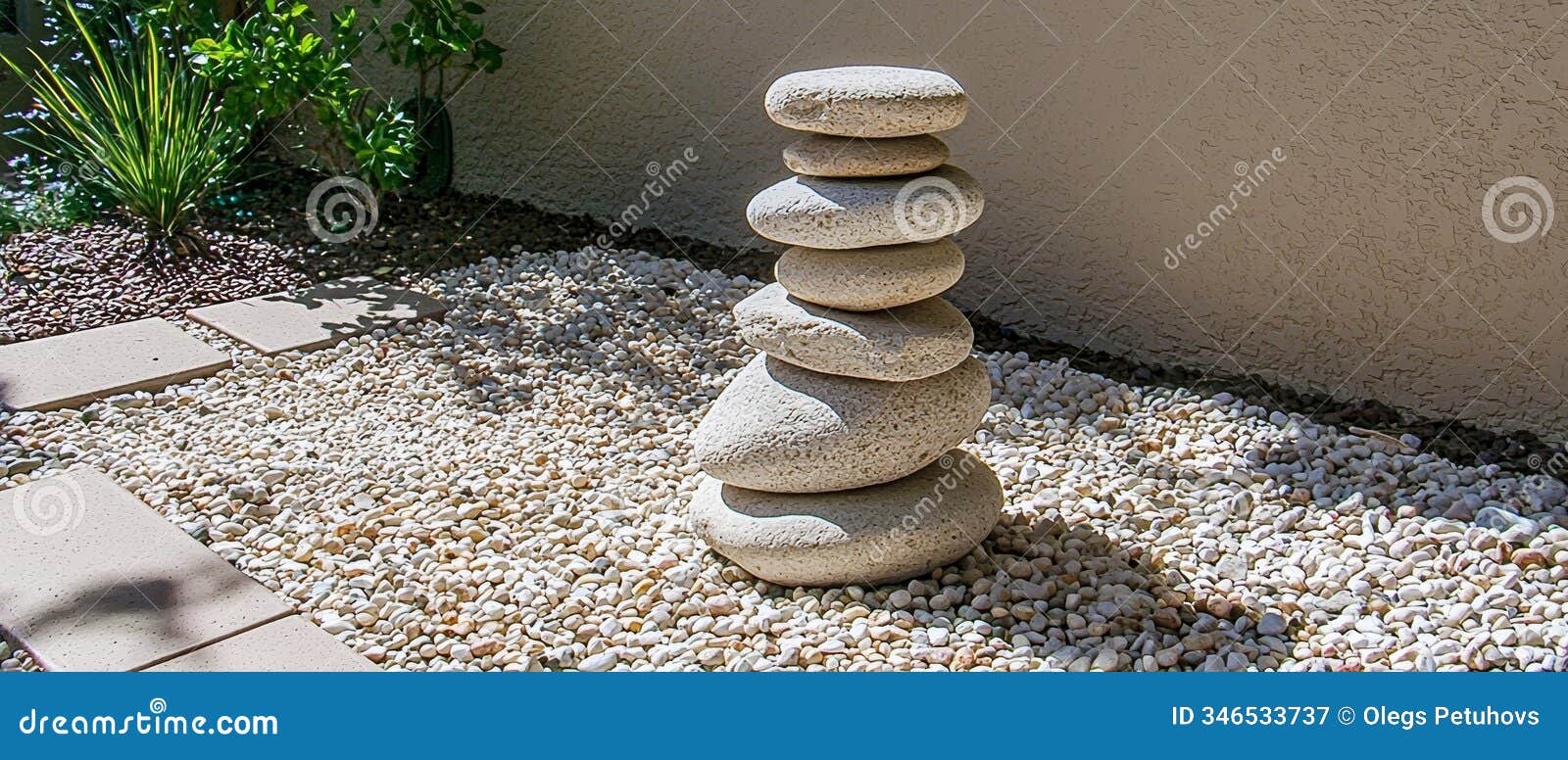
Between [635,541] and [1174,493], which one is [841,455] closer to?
[635,541]

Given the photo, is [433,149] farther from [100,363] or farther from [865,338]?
[865,338]

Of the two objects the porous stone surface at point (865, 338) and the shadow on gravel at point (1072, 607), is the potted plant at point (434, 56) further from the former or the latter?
the shadow on gravel at point (1072, 607)

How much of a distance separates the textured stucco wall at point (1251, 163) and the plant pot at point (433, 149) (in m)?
1.38

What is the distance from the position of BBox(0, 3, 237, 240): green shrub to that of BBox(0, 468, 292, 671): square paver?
7.29ft

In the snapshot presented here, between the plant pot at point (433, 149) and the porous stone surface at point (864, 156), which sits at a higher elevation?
the porous stone surface at point (864, 156)

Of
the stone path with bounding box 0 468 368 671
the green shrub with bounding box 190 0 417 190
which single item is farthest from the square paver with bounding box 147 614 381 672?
the green shrub with bounding box 190 0 417 190

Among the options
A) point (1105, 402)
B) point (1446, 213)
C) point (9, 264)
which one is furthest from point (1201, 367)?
point (9, 264)

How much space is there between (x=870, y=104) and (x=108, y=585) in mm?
2065

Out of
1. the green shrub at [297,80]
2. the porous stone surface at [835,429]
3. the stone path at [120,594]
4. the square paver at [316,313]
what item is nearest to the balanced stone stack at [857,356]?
the porous stone surface at [835,429]

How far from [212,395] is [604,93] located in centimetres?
236

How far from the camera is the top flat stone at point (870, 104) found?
293 centimetres

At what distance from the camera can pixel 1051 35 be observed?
15.4 ft

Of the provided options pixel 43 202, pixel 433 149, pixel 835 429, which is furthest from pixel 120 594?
pixel 433 149

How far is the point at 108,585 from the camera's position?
321cm
